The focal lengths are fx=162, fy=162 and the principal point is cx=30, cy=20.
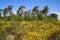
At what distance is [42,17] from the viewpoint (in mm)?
29062

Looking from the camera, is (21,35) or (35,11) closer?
(21,35)

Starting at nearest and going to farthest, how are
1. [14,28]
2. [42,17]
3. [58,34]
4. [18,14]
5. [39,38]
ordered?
[58,34], [39,38], [14,28], [42,17], [18,14]

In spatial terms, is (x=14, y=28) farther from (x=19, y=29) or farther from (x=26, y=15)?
(x=26, y=15)

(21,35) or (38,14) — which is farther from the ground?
(38,14)

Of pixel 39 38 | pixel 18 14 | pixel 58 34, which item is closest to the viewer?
pixel 58 34

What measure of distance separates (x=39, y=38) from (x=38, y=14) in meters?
12.5

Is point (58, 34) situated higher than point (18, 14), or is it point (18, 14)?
point (18, 14)

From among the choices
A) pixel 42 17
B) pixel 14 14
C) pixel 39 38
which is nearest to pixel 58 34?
pixel 39 38

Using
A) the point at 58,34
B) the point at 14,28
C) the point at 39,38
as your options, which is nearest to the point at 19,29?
the point at 14,28

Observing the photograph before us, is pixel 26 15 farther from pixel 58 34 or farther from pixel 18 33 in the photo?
pixel 58 34

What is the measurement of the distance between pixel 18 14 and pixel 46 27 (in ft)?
34.9

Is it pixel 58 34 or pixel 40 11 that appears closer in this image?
pixel 58 34

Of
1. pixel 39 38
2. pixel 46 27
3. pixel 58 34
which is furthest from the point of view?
pixel 46 27

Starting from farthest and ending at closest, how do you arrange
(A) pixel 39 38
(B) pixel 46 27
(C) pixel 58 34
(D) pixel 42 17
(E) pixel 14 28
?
(D) pixel 42 17 → (B) pixel 46 27 → (E) pixel 14 28 → (A) pixel 39 38 → (C) pixel 58 34
